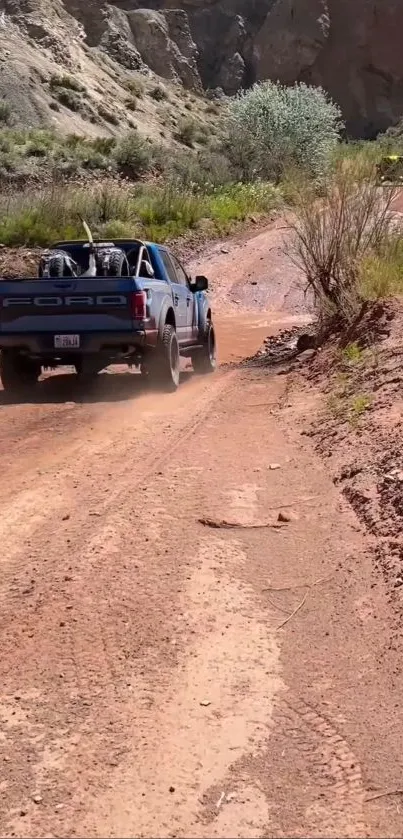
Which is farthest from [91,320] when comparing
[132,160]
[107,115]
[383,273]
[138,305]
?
[107,115]

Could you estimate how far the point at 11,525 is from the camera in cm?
577

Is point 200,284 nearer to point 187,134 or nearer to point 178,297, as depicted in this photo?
point 178,297

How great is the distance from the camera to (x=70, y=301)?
1017 centimetres

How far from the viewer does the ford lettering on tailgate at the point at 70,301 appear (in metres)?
10.0

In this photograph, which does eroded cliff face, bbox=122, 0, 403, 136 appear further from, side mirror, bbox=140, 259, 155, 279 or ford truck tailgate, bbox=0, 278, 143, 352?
ford truck tailgate, bbox=0, 278, 143, 352

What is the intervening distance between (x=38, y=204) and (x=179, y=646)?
68.2ft

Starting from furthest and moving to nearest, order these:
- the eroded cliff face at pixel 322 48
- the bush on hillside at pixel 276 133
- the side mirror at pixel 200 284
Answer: the eroded cliff face at pixel 322 48
the bush on hillside at pixel 276 133
the side mirror at pixel 200 284

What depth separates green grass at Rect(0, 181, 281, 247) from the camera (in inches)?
879

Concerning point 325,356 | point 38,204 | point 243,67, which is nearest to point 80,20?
point 243,67

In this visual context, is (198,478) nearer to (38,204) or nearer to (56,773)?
(56,773)

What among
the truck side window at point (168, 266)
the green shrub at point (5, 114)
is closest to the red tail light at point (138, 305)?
the truck side window at point (168, 266)

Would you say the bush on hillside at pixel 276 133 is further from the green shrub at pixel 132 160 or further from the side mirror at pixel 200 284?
the side mirror at pixel 200 284

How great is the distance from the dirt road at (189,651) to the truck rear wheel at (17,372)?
10.9 ft

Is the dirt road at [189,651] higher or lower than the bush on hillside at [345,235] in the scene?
lower
